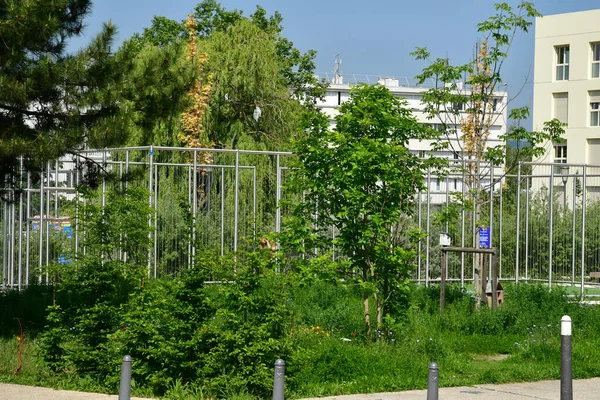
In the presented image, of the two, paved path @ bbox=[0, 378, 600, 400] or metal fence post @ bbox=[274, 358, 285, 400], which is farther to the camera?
paved path @ bbox=[0, 378, 600, 400]

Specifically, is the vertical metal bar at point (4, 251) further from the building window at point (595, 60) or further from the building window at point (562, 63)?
the building window at point (562, 63)

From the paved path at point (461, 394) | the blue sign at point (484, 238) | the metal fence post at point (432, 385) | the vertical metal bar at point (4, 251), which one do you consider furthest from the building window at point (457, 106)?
the metal fence post at point (432, 385)

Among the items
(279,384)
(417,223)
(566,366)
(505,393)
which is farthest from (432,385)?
(417,223)

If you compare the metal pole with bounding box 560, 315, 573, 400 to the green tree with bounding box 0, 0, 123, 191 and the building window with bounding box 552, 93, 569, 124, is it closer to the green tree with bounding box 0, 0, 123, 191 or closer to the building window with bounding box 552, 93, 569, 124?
the green tree with bounding box 0, 0, 123, 191

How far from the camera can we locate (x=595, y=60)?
2127 inches

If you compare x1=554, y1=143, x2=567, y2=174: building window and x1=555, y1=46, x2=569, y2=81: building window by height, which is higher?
x1=555, y1=46, x2=569, y2=81: building window

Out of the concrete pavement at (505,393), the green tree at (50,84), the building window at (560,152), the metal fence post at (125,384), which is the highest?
the building window at (560,152)

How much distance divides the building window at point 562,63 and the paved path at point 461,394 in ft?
154

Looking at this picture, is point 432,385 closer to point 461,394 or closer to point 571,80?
point 461,394

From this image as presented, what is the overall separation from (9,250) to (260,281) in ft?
45.2

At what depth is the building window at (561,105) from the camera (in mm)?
55438

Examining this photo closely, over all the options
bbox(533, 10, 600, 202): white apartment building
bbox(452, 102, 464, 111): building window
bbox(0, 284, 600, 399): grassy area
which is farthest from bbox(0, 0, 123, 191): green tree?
bbox(533, 10, 600, 202): white apartment building

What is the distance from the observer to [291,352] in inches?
412

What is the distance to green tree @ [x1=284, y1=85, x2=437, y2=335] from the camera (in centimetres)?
1313
